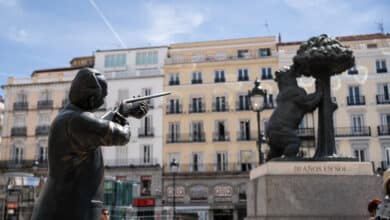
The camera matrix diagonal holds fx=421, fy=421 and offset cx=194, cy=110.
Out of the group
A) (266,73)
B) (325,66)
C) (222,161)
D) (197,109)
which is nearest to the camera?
(325,66)

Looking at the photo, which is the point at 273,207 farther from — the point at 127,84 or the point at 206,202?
the point at 127,84

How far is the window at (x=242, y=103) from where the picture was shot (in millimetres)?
45250

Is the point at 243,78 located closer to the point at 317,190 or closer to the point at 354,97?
the point at 354,97

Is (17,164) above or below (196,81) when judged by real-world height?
below

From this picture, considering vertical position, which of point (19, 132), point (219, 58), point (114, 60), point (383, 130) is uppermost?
point (114, 60)

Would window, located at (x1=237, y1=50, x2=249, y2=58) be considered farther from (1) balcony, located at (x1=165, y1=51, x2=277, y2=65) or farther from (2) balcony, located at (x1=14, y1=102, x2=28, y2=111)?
(2) balcony, located at (x1=14, y1=102, x2=28, y2=111)

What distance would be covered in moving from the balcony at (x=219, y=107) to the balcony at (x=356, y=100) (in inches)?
497

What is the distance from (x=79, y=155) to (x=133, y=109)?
1.92ft

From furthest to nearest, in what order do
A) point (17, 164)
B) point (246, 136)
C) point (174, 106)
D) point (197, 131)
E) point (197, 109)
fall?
point (17, 164)
point (174, 106)
point (197, 109)
point (197, 131)
point (246, 136)

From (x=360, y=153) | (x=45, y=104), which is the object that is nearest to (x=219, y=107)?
(x=360, y=153)

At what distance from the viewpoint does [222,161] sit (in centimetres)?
4406

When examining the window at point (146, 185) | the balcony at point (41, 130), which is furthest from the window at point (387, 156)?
the balcony at point (41, 130)

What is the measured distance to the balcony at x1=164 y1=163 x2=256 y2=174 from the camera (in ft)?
142

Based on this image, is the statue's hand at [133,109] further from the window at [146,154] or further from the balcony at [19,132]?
the balcony at [19,132]
